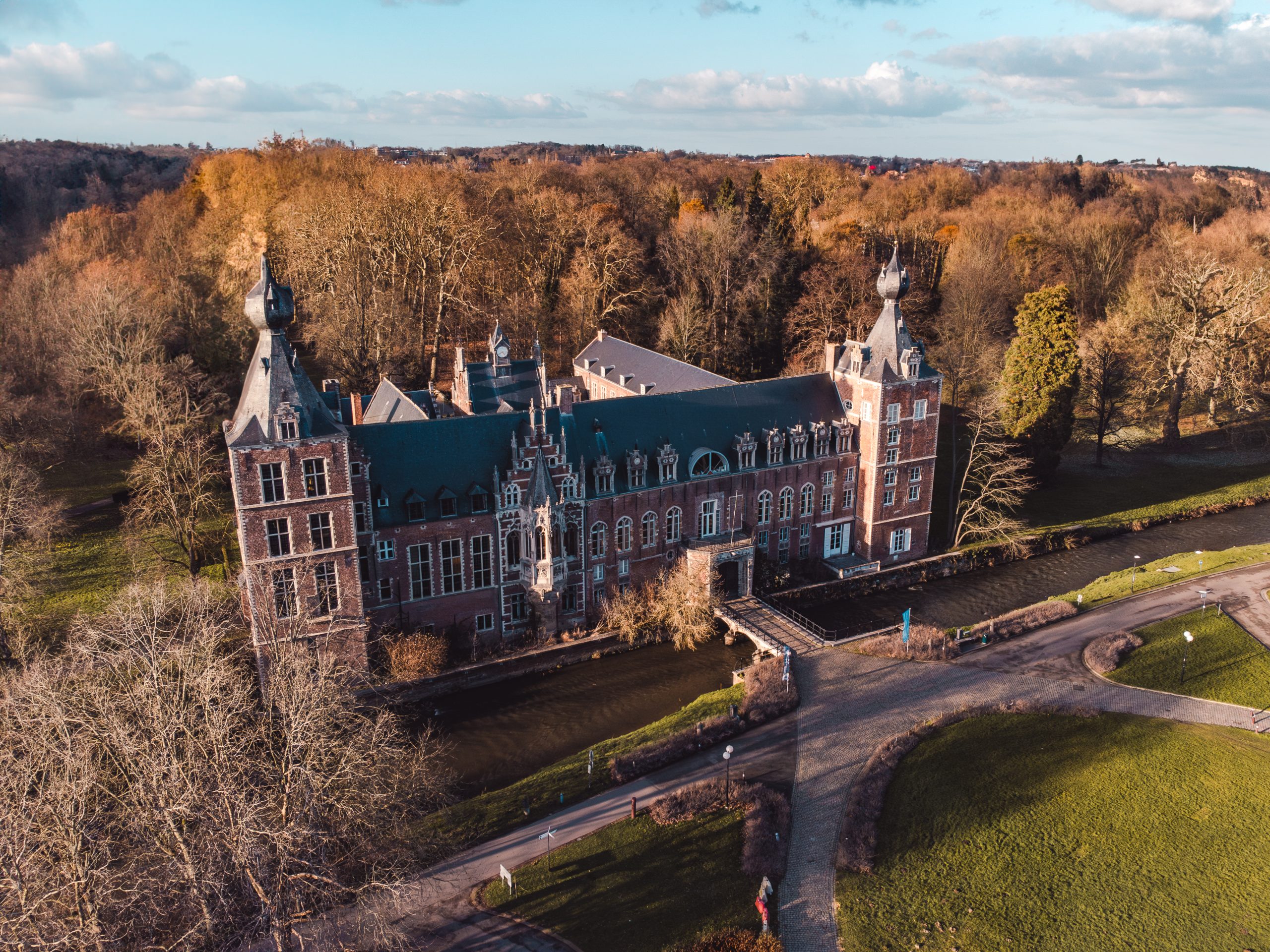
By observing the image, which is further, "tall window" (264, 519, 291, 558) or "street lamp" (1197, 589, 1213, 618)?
"street lamp" (1197, 589, 1213, 618)

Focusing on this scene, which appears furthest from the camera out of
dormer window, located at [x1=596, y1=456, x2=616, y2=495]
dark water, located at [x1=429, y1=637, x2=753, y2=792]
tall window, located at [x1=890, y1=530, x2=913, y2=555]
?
tall window, located at [x1=890, y1=530, x2=913, y2=555]

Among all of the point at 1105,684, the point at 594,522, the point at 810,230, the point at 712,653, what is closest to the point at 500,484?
the point at 594,522

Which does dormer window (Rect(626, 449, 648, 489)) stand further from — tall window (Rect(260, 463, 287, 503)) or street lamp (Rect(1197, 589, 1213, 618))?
street lamp (Rect(1197, 589, 1213, 618))

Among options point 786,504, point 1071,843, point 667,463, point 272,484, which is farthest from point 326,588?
point 1071,843

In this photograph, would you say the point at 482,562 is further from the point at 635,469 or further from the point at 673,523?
the point at 673,523

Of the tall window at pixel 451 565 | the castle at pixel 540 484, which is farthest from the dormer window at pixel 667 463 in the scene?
the tall window at pixel 451 565

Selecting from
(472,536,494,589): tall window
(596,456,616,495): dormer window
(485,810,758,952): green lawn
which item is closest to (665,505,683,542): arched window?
(596,456,616,495): dormer window

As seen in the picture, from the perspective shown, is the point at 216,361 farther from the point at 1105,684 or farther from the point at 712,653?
the point at 1105,684
